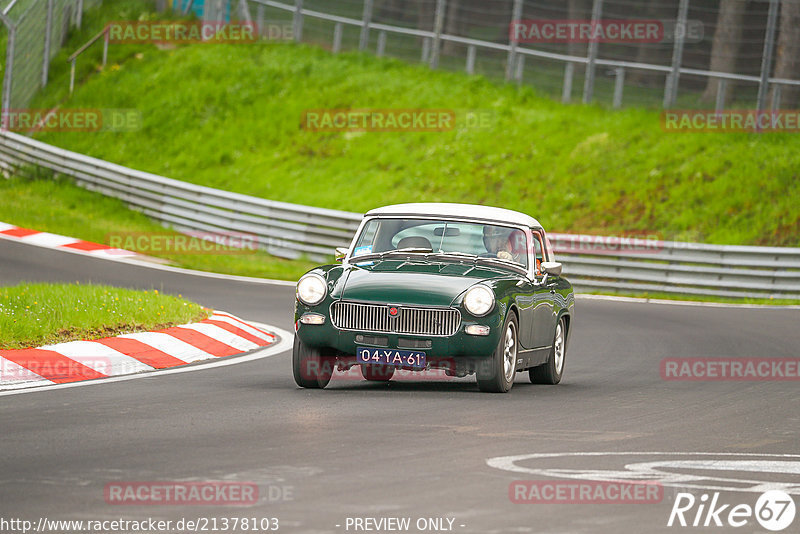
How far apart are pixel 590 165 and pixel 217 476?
23844mm

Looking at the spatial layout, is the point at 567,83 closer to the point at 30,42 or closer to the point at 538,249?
the point at 30,42

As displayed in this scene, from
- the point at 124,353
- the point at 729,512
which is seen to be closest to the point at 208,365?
the point at 124,353

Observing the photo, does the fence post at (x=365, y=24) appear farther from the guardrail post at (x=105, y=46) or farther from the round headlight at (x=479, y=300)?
the round headlight at (x=479, y=300)

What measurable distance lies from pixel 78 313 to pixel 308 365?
3116 mm

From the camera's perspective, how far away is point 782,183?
1066 inches

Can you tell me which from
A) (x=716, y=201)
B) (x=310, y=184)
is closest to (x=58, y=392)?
(x=716, y=201)

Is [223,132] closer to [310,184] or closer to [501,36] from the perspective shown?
[310,184]

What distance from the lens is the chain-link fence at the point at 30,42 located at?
115ft

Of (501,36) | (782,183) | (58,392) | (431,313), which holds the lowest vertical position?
(58,392)

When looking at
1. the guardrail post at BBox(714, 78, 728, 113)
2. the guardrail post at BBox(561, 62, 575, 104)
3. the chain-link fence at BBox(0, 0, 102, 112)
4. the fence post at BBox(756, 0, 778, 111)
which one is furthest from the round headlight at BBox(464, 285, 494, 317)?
the chain-link fence at BBox(0, 0, 102, 112)

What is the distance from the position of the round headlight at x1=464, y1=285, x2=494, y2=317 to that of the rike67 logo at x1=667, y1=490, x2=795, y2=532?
3.88 metres

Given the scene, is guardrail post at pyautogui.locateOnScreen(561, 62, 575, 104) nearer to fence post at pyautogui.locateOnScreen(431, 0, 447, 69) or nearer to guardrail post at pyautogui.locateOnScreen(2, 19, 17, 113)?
fence post at pyautogui.locateOnScreen(431, 0, 447, 69)

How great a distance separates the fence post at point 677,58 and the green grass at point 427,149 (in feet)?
2.09

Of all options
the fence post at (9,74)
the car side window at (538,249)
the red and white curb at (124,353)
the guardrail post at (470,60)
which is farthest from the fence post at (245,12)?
the car side window at (538,249)
